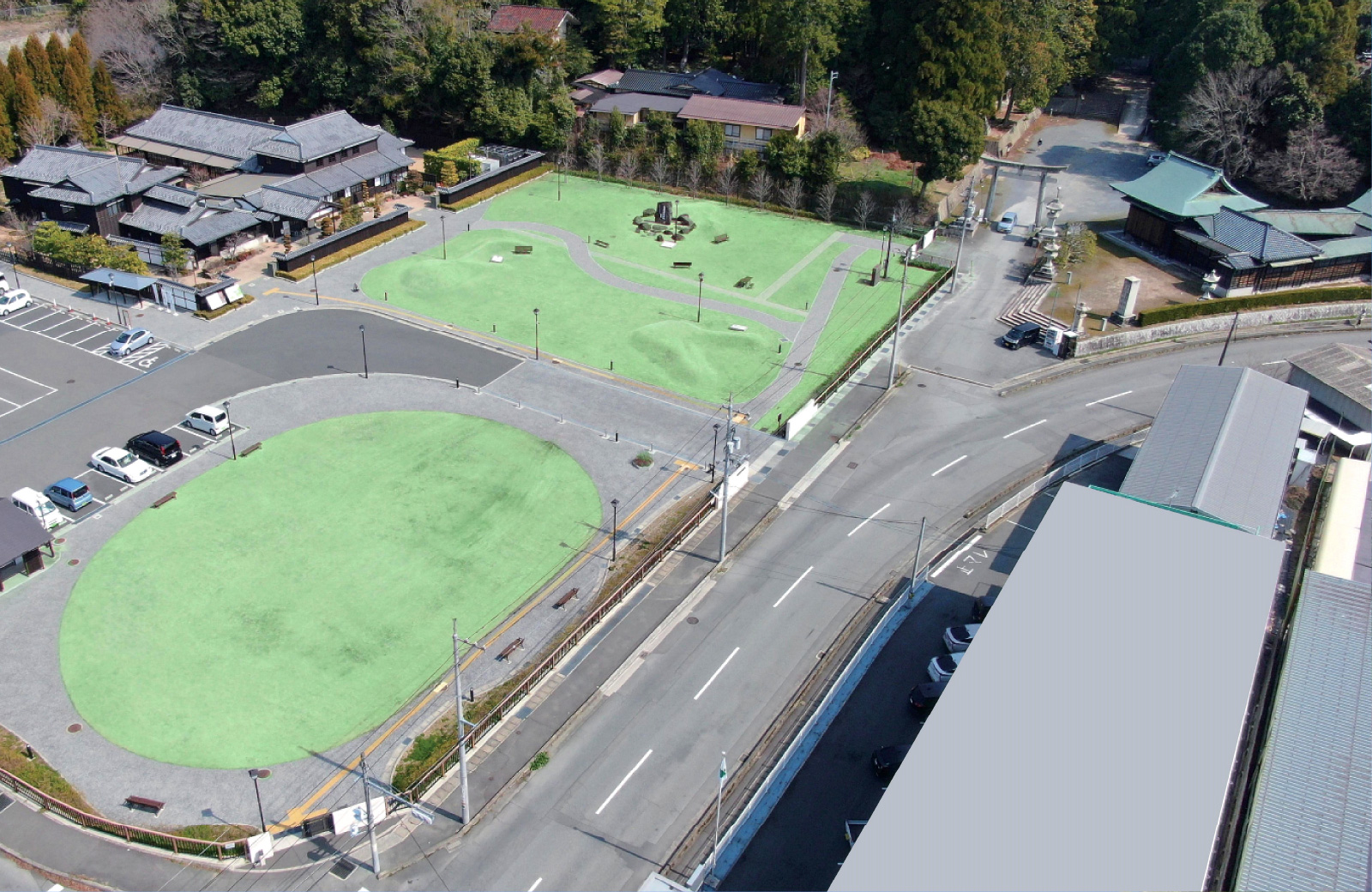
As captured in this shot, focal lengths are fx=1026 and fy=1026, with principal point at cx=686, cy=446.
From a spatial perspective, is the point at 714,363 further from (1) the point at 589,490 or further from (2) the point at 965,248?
(2) the point at 965,248

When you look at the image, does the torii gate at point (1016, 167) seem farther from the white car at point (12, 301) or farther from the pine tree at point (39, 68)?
the pine tree at point (39, 68)

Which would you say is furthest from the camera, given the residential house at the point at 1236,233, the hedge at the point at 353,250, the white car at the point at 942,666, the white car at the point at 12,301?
the residential house at the point at 1236,233

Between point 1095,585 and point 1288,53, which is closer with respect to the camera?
point 1095,585

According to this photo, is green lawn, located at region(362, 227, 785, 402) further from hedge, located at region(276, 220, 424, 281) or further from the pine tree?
the pine tree

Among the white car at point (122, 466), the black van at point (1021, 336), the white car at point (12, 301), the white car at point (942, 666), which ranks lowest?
the white car at point (942, 666)

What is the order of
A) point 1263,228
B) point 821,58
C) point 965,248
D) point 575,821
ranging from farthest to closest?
point 821,58, point 965,248, point 1263,228, point 575,821

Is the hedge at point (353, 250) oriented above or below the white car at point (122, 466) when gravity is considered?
above

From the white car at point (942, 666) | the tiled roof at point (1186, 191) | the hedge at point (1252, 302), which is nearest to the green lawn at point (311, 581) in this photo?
the white car at point (942, 666)

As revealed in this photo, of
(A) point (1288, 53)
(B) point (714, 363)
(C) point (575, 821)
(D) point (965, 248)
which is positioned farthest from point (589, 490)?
(A) point (1288, 53)
